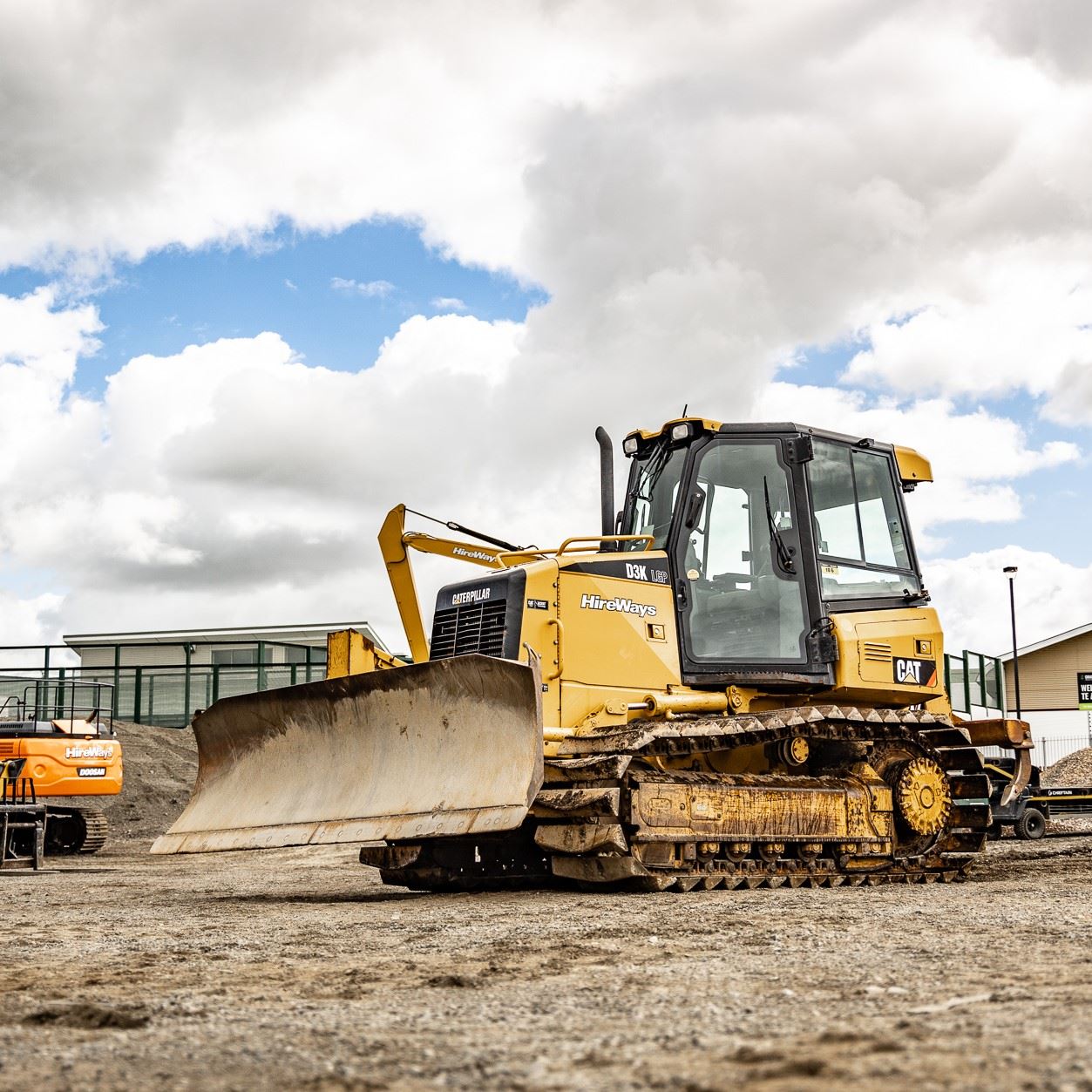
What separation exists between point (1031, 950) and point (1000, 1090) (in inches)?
108

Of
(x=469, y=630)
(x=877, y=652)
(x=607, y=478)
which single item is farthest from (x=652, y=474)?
(x=877, y=652)

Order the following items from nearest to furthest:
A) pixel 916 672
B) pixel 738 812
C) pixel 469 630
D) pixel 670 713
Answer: pixel 738 812, pixel 670 713, pixel 469 630, pixel 916 672

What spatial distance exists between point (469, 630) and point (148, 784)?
16.4m

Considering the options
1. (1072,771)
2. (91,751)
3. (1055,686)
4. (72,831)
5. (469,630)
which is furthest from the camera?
(1055,686)

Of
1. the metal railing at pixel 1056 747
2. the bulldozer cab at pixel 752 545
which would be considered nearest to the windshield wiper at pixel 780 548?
the bulldozer cab at pixel 752 545

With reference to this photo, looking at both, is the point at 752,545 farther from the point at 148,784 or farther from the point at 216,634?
the point at 216,634

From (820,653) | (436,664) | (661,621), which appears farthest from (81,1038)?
(820,653)

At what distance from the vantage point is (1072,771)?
1169 inches

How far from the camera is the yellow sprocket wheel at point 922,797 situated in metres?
10.4

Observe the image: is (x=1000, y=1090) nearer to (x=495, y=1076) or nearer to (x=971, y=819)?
(x=495, y=1076)

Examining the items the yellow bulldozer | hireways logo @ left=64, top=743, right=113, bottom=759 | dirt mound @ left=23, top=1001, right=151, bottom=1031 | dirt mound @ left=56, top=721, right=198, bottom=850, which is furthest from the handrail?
dirt mound @ left=56, top=721, right=198, bottom=850

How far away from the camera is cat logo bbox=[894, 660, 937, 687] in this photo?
10688 millimetres

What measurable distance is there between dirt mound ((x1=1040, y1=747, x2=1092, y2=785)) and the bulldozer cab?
1969 cm

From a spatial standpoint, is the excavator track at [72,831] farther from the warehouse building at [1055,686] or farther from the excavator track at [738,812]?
the warehouse building at [1055,686]
